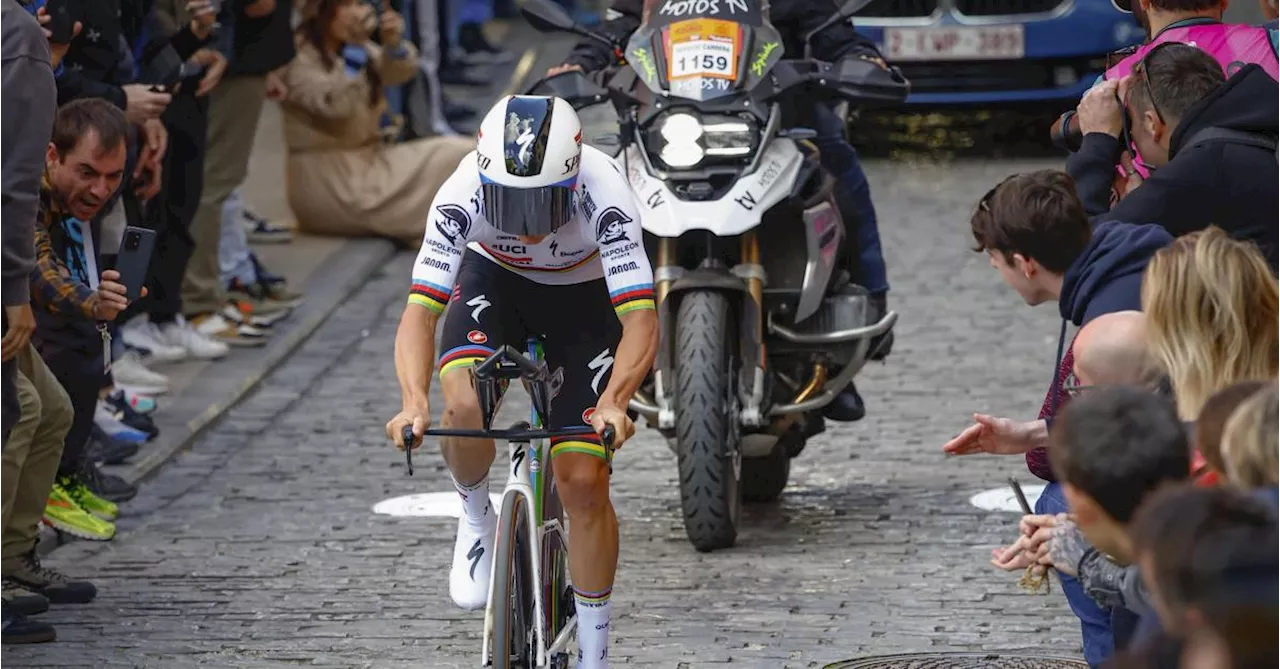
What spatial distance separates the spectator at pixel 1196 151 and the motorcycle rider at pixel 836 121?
2.30 meters

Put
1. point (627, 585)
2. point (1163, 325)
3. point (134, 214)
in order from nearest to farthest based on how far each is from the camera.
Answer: point (1163, 325) → point (627, 585) → point (134, 214)

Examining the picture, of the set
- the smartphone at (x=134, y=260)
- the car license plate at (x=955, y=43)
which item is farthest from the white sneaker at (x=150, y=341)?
the car license plate at (x=955, y=43)

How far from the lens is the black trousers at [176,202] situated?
11.4 meters

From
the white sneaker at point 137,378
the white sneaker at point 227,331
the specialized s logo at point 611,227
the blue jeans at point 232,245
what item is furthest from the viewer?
the blue jeans at point 232,245

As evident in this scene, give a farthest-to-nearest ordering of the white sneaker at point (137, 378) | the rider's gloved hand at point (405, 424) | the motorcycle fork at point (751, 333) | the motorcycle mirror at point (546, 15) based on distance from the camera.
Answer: the white sneaker at point (137, 378), the motorcycle mirror at point (546, 15), the motorcycle fork at point (751, 333), the rider's gloved hand at point (405, 424)

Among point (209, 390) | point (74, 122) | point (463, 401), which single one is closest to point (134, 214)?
point (209, 390)

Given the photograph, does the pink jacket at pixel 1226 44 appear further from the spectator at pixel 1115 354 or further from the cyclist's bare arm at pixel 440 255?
the cyclist's bare arm at pixel 440 255

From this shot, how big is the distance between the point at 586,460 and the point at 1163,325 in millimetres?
1764

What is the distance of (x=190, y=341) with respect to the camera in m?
11.7

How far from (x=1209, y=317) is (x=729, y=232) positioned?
3.32 m

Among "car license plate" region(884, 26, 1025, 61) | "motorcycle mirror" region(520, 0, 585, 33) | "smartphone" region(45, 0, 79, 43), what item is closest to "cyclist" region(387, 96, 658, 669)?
"motorcycle mirror" region(520, 0, 585, 33)

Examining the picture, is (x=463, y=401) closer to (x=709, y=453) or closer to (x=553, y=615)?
(x=553, y=615)

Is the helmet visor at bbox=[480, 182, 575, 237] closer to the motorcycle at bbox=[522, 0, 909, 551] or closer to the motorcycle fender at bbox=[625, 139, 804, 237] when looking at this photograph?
the motorcycle at bbox=[522, 0, 909, 551]

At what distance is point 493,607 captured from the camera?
19.4 feet
